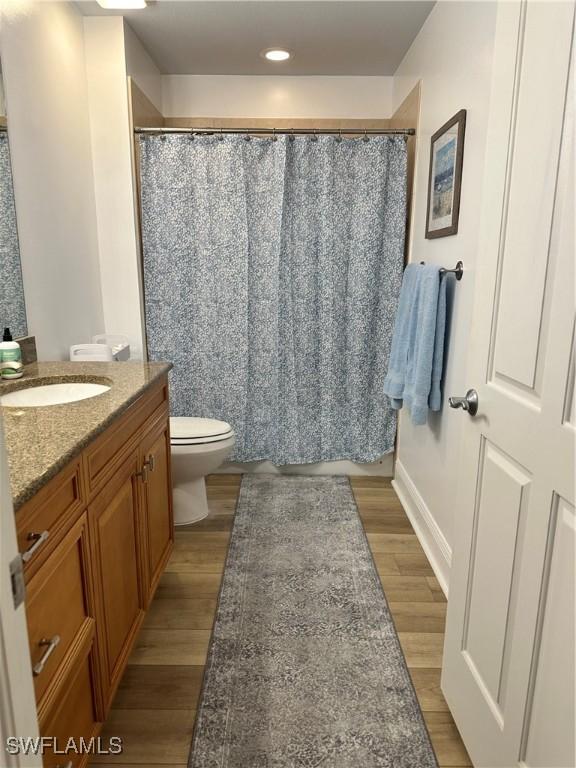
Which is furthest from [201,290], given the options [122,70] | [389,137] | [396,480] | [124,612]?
[124,612]

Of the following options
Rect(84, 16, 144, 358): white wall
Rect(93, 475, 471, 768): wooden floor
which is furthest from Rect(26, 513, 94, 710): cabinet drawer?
Rect(84, 16, 144, 358): white wall

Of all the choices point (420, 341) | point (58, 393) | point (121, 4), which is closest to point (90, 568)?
point (58, 393)

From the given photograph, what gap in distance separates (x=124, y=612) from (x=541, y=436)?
1173 mm

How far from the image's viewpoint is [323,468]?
3.07m

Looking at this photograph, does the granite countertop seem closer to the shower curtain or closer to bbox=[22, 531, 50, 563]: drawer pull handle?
bbox=[22, 531, 50, 563]: drawer pull handle

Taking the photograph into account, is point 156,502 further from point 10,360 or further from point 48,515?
point 48,515

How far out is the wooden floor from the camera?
1.33m

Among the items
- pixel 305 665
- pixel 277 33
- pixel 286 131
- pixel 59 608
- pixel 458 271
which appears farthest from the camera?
pixel 286 131

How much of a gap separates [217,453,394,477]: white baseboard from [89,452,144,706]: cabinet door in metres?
1.54

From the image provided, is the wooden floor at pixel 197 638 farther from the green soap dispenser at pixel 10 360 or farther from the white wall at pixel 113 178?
the white wall at pixel 113 178

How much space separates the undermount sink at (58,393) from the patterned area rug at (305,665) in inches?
36.6

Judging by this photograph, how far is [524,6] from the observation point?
100 cm

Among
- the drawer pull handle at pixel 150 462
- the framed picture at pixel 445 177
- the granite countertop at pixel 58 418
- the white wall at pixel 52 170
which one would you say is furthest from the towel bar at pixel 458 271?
the white wall at pixel 52 170

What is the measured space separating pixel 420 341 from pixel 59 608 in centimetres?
162
